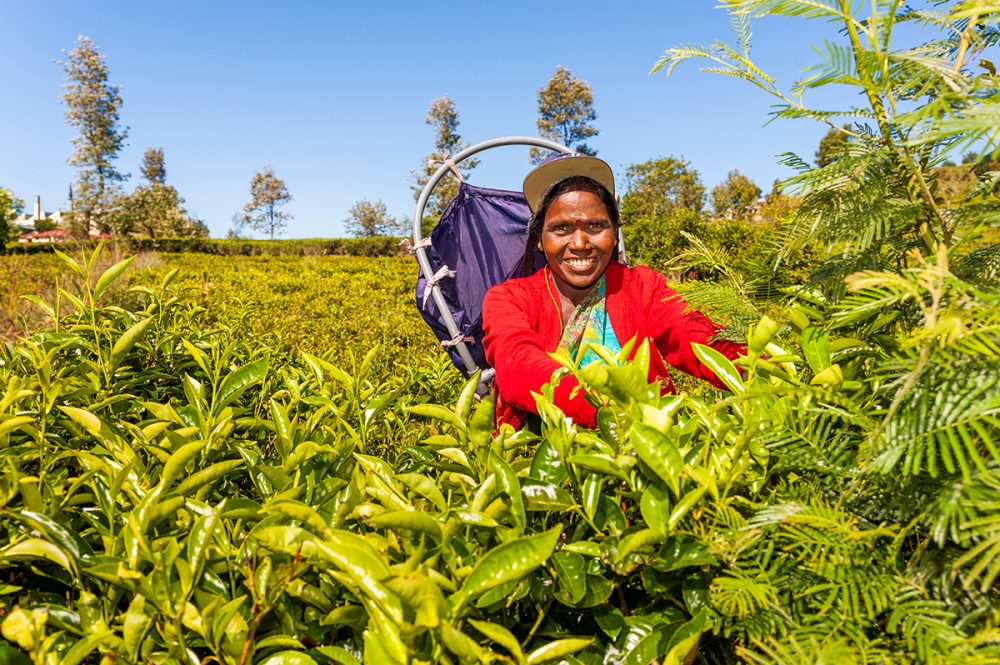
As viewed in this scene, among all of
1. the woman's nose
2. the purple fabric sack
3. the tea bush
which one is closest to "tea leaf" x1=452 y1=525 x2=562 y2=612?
the tea bush

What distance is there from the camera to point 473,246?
156 inches

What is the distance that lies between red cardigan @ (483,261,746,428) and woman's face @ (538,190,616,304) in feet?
0.39

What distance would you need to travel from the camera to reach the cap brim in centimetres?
290

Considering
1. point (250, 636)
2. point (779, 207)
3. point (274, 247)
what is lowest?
point (250, 636)

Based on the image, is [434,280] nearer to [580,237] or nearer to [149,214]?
[580,237]

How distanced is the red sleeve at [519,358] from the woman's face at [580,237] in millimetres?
226

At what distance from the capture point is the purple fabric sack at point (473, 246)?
3.87 m

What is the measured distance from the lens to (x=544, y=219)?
9.39 feet

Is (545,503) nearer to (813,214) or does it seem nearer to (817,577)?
(817,577)

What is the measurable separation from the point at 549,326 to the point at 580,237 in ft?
1.36

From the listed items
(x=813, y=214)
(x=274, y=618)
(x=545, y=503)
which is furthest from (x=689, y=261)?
(x=274, y=618)

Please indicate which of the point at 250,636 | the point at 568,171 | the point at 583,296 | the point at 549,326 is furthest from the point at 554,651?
the point at 568,171

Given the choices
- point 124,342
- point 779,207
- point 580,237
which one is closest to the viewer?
point 124,342

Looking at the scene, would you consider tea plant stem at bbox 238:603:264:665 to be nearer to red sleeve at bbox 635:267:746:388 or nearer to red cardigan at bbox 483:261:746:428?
red cardigan at bbox 483:261:746:428
